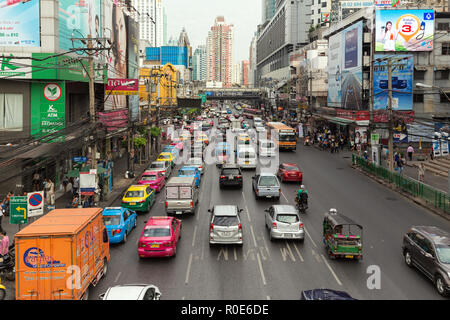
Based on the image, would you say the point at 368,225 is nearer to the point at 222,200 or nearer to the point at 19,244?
the point at 222,200

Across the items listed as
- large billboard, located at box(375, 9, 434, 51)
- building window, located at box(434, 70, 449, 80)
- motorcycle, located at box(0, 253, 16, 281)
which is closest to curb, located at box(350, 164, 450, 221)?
motorcycle, located at box(0, 253, 16, 281)

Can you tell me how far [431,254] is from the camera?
15469 millimetres

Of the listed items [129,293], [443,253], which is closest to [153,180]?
[443,253]

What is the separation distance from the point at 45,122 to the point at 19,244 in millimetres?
21066

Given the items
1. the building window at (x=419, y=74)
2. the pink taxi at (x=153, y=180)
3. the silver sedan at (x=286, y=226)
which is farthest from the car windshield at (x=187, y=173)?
the building window at (x=419, y=74)

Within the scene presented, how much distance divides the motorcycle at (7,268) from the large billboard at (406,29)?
51.0m

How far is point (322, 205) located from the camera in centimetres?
2806

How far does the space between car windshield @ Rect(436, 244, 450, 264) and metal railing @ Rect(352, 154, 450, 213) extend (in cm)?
1118

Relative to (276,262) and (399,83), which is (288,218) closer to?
(276,262)

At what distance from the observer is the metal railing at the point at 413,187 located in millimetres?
26094

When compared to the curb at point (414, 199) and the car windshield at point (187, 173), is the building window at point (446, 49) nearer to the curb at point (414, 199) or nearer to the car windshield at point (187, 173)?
the curb at point (414, 199)

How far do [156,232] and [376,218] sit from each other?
1276 centimetres

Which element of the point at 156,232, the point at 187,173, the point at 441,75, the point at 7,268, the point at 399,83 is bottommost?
the point at 7,268
